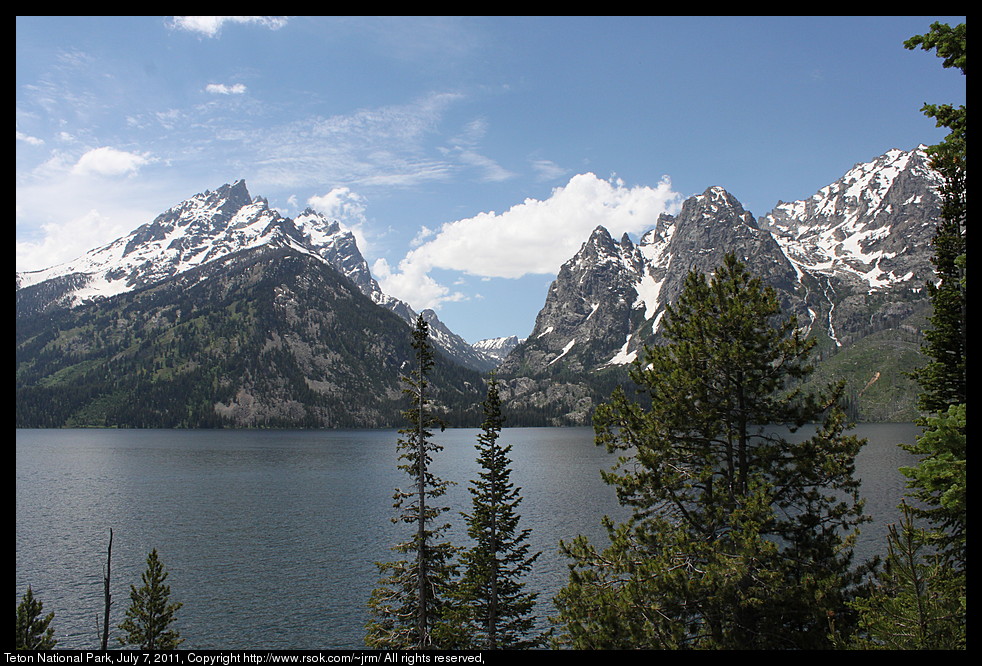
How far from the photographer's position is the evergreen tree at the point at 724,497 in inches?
711

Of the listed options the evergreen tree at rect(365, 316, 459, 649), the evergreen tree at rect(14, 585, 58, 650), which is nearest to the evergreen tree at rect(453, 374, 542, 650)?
the evergreen tree at rect(365, 316, 459, 649)

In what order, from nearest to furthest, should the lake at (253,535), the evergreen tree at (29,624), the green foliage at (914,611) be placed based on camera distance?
the green foliage at (914,611) < the evergreen tree at (29,624) < the lake at (253,535)

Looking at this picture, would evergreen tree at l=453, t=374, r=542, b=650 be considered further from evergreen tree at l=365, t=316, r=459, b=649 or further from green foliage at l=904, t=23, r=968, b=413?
green foliage at l=904, t=23, r=968, b=413

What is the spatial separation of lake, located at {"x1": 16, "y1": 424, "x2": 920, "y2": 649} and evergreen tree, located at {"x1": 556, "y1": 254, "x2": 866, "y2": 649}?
2792cm

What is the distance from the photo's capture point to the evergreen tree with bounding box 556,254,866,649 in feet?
59.2

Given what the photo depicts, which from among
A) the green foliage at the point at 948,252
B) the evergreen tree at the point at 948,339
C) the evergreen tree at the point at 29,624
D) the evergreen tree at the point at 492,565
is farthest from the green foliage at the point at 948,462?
→ the evergreen tree at the point at 29,624

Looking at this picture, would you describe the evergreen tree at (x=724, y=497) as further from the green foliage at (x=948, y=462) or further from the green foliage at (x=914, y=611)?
the green foliage at (x=948, y=462)

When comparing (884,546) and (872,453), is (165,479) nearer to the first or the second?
(884,546)

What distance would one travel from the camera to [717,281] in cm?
2200

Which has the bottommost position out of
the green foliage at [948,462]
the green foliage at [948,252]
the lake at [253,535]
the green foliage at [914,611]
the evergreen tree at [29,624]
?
the lake at [253,535]

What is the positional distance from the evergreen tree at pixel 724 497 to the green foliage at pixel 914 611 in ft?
3.85
